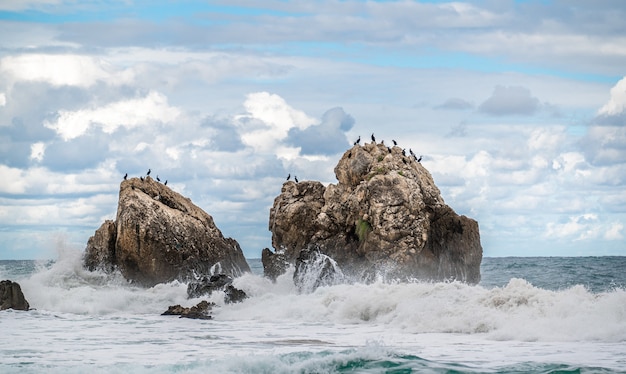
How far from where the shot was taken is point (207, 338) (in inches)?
941

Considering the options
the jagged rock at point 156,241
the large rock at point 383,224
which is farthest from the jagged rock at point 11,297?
the large rock at point 383,224

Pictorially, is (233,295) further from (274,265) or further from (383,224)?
(274,265)

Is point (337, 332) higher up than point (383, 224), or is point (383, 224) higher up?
point (383, 224)

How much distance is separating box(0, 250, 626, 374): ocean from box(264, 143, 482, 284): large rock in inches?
136

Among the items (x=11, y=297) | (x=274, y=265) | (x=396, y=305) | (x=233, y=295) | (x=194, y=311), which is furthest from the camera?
(x=274, y=265)

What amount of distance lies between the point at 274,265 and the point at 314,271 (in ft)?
15.7

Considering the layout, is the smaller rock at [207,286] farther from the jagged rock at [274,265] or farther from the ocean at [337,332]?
the jagged rock at [274,265]

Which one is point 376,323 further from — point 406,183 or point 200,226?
point 200,226

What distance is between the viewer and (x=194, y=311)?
1222 inches

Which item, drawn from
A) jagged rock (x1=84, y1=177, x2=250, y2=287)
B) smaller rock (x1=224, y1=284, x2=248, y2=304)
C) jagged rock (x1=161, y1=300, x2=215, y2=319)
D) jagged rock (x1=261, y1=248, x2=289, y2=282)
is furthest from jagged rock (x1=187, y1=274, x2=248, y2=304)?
jagged rock (x1=261, y1=248, x2=289, y2=282)

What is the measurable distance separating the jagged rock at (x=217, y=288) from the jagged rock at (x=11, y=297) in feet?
21.3

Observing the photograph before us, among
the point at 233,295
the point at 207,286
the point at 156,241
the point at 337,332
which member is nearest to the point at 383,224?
the point at 233,295

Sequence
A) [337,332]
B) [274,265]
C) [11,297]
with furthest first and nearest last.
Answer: [274,265]
[11,297]
[337,332]

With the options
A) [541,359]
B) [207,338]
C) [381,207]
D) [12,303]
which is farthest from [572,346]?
[12,303]
